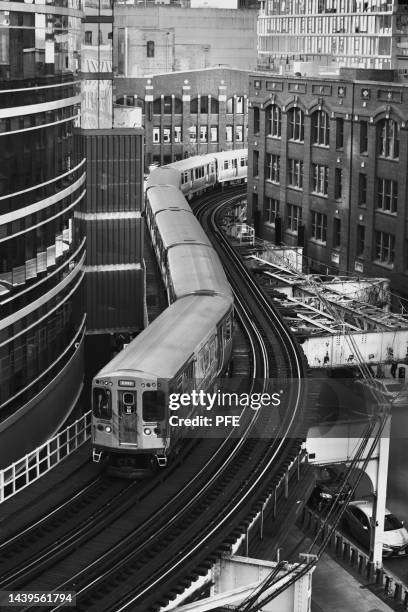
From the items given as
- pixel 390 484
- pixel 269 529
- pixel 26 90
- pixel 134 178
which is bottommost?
pixel 390 484

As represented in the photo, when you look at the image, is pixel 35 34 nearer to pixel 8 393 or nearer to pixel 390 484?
pixel 8 393

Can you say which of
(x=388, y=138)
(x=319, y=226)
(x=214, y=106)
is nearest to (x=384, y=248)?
(x=388, y=138)

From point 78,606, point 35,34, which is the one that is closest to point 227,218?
point 35,34

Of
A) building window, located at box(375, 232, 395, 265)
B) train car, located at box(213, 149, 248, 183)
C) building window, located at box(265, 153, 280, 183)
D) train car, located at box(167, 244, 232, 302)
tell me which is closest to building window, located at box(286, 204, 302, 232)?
building window, located at box(265, 153, 280, 183)

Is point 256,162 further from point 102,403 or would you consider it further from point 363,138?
point 102,403

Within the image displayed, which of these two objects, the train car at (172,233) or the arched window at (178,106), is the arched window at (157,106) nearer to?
the arched window at (178,106)

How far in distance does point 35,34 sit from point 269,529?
14889 mm

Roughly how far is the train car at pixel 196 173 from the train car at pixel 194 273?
34.7m

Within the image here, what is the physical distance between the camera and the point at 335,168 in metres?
67.4

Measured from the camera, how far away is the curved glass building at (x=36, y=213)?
3334 cm

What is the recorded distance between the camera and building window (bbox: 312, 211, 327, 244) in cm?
6938

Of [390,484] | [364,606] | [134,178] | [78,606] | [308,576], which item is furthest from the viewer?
[134,178]

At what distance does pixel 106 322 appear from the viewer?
50.9 metres

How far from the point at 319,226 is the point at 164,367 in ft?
130
